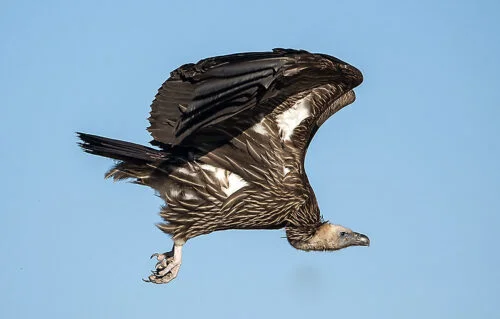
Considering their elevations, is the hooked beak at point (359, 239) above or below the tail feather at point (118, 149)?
below

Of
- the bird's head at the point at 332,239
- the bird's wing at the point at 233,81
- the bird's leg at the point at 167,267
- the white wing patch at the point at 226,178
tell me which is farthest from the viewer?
the bird's head at the point at 332,239

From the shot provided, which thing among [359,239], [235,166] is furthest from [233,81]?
[359,239]

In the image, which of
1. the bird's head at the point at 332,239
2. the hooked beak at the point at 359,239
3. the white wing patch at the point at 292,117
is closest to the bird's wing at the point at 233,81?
the white wing patch at the point at 292,117

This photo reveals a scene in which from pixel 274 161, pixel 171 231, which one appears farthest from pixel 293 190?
pixel 171 231

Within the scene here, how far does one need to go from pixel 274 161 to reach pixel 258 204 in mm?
476

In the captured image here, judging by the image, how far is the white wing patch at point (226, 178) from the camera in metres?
12.5

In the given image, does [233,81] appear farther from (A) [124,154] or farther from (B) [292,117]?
(A) [124,154]

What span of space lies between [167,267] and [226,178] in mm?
1180

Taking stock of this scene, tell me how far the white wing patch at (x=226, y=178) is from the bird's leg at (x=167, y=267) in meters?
0.86

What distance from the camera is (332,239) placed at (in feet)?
43.5

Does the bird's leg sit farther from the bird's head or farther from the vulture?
the bird's head

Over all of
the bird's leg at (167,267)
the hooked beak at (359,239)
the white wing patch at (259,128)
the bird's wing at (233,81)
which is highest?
the white wing patch at (259,128)

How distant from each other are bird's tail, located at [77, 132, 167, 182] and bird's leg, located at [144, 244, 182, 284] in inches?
35.1

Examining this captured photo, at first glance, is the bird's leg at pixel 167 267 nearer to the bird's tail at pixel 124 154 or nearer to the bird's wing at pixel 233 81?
the bird's tail at pixel 124 154
